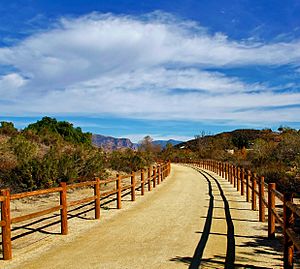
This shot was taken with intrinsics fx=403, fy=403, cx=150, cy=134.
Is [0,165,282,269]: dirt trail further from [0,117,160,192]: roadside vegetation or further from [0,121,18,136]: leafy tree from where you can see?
[0,121,18,136]: leafy tree

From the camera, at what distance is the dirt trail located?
7160mm

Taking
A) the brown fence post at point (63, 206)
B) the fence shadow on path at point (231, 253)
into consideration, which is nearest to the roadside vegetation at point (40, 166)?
the brown fence post at point (63, 206)

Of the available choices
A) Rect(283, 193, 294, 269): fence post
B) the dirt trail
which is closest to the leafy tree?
the dirt trail

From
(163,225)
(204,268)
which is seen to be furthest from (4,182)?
(204,268)

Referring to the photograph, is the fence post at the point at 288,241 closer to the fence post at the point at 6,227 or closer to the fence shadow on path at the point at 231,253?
the fence shadow on path at the point at 231,253

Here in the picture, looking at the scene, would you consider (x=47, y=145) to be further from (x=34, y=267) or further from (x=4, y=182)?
(x=34, y=267)

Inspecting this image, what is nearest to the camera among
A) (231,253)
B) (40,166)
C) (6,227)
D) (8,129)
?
(6,227)

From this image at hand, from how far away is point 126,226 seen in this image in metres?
10.6

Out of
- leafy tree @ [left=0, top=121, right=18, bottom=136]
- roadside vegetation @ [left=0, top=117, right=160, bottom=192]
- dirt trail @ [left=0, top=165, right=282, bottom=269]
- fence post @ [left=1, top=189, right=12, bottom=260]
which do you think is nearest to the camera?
dirt trail @ [left=0, top=165, right=282, bottom=269]

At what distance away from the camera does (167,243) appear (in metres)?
8.59

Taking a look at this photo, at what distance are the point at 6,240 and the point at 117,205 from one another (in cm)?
667

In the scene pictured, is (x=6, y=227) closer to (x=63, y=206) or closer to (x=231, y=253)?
(x=63, y=206)

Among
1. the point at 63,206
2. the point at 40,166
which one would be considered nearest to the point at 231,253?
the point at 63,206

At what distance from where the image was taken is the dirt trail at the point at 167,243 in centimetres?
716
